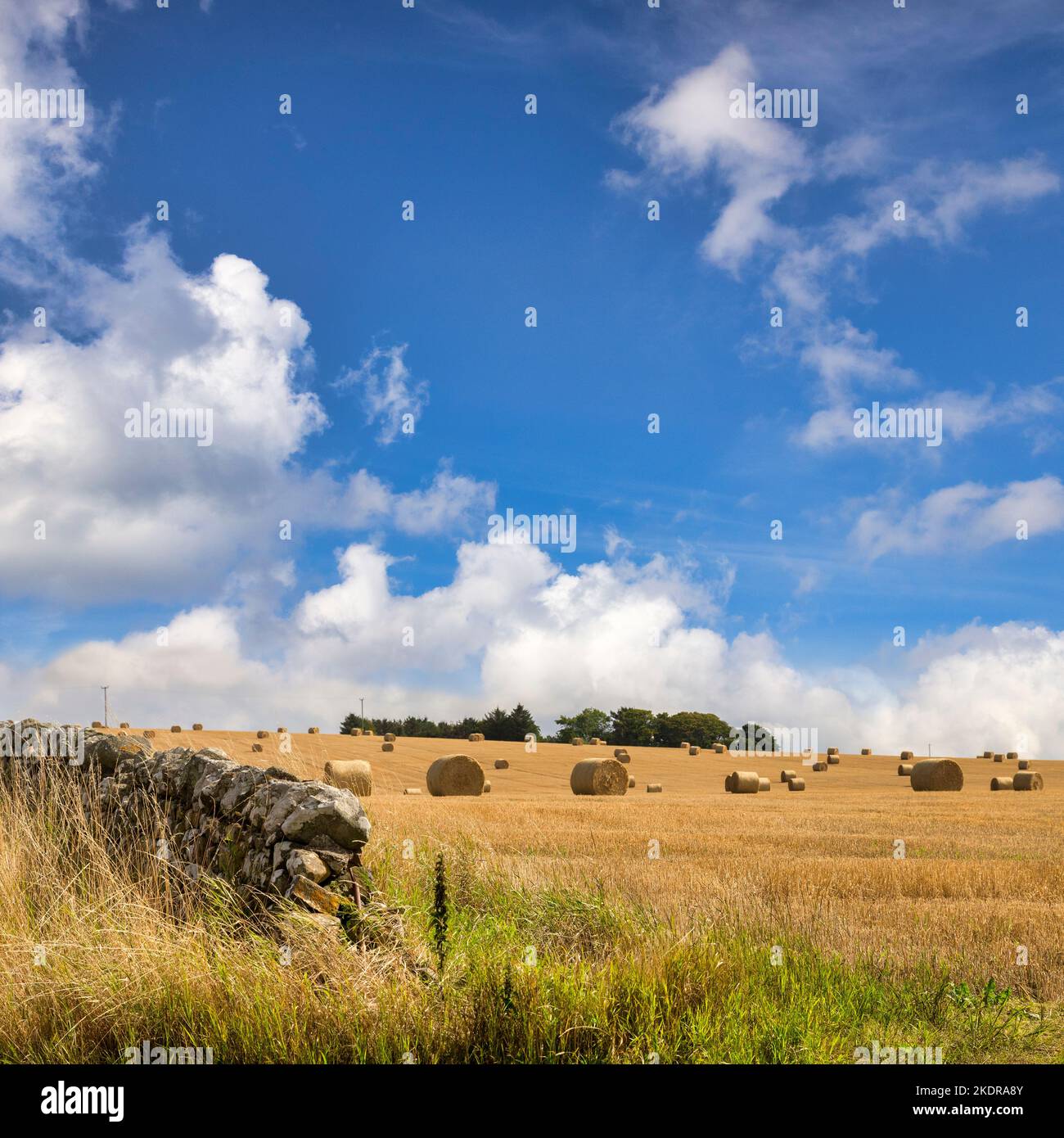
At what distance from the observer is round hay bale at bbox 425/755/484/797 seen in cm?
3600

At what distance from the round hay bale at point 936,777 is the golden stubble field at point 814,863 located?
38.3 ft

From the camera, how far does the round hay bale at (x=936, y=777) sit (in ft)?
140

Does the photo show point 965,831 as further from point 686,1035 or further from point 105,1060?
point 105,1060

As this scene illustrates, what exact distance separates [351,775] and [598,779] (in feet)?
38.2

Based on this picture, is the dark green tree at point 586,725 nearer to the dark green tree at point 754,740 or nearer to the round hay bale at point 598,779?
the dark green tree at point 754,740

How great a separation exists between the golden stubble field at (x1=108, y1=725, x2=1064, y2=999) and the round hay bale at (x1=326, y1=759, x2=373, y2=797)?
20.5 ft

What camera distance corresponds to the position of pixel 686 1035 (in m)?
6.23

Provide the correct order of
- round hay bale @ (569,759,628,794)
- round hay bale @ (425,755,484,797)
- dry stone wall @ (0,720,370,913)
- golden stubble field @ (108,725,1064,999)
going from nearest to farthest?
dry stone wall @ (0,720,370,913) < golden stubble field @ (108,725,1064,999) < round hay bale @ (425,755,484,797) < round hay bale @ (569,759,628,794)

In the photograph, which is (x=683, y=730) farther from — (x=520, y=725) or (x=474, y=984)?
(x=474, y=984)

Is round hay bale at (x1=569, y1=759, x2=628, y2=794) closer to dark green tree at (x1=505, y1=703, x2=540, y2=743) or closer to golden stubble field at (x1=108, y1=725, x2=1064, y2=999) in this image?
golden stubble field at (x1=108, y1=725, x2=1064, y2=999)

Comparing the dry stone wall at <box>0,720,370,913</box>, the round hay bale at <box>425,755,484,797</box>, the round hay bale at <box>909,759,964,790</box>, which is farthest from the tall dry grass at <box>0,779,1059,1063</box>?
the round hay bale at <box>909,759,964,790</box>
